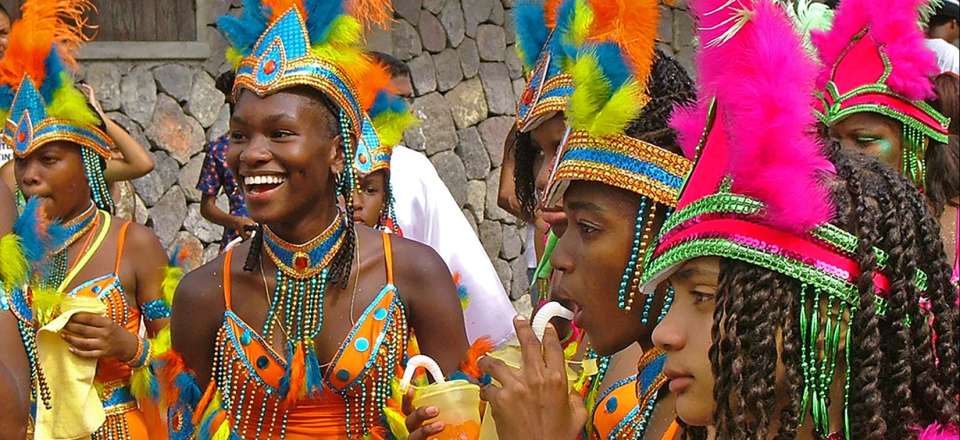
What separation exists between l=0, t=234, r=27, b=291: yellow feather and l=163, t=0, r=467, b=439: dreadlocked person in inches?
21.2

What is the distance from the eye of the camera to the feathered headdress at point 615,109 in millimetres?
2633

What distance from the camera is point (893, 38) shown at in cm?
412

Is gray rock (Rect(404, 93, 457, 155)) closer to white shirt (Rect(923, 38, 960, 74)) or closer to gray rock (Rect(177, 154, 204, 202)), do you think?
gray rock (Rect(177, 154, 204, 202))

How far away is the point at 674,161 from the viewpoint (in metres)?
2.65

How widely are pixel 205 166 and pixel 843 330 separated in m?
5.74

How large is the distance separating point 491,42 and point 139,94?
10.5 ft

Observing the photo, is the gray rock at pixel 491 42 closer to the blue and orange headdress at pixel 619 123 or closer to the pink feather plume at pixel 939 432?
the blue and orange headdress at pixel 619 123

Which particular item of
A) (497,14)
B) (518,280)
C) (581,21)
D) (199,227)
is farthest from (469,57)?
(581,21)

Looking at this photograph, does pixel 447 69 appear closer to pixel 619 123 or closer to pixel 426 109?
pixel 426 109

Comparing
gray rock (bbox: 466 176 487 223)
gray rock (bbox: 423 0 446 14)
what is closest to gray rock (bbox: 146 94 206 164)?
gray rock (bbox: 423 0 446 14)

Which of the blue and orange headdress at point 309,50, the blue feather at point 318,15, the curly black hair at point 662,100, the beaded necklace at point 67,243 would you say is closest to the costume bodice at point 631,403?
the curly black hair at point 662,100

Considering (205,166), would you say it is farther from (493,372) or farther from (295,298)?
(493,372)

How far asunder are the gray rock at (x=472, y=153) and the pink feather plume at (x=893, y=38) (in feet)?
22.0

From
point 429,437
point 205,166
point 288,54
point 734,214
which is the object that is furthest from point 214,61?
point 734,214
